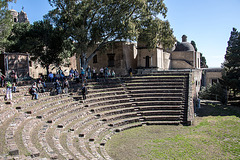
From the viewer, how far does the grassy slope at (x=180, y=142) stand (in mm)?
11008

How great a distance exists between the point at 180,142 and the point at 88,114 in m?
7.19

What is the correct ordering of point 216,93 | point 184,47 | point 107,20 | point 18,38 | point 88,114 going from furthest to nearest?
point 184,47 → point 216,93 → point 18,38 → point 107,20 → point 88,114

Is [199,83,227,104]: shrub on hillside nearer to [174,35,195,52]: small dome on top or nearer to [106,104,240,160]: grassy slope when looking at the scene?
[174,35,195,52]: small dome on top

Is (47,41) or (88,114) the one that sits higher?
(47,41)

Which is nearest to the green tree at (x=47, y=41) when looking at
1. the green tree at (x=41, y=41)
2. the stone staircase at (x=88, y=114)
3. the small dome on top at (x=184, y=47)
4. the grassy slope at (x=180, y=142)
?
the green tree at (x=41, y=41)

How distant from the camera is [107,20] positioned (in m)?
22.9

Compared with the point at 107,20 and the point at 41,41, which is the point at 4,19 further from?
the point at 107,20

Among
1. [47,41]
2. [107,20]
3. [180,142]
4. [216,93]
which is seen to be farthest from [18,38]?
[216,93]

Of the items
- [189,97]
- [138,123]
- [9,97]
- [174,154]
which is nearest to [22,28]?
[9,97]

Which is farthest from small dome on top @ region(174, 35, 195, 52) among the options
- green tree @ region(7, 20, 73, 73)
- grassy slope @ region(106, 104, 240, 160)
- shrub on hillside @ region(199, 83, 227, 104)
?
grassy slope @ region(106, 104, 240, 160)

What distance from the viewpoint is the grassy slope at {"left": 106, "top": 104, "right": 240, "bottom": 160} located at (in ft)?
36.1

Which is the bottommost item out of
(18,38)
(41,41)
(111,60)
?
(111,60)

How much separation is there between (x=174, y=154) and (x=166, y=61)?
2439 centimetres

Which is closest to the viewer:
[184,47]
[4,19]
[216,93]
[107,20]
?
[4,19]
